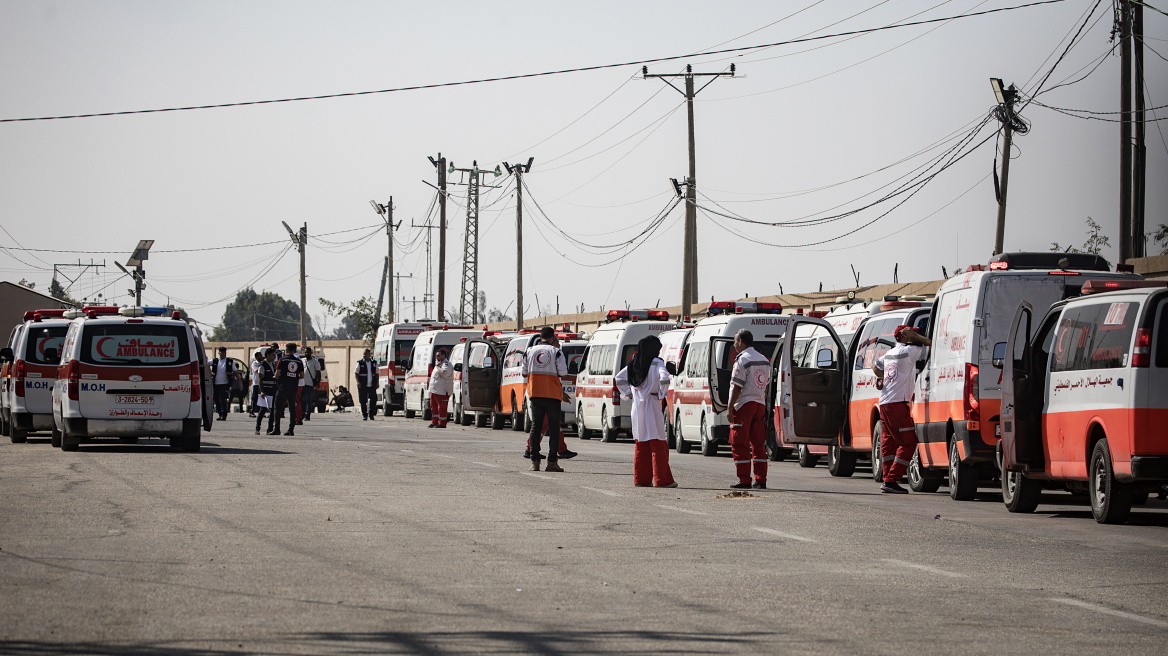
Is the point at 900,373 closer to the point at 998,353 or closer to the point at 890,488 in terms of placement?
the point at 890,488

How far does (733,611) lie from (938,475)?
1035cm

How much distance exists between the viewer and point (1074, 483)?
14992 mm

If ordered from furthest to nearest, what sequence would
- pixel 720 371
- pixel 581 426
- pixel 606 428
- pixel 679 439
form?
pixel 581 426 → pixel 606 428 → pixel 679 439 → pixel 720 371

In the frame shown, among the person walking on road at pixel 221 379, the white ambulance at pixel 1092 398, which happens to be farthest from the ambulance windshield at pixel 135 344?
the person walking on road at pixel 221 379

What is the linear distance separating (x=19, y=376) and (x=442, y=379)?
16.4 metres

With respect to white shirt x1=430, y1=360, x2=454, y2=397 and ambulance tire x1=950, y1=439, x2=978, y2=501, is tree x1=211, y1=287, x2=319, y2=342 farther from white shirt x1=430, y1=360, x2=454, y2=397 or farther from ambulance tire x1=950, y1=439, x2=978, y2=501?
ambulance tire x1=950, y1=439, x2=978, y2=501

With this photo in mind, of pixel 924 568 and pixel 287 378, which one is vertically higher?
pixel 287 378

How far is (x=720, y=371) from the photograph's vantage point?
21.5 meters

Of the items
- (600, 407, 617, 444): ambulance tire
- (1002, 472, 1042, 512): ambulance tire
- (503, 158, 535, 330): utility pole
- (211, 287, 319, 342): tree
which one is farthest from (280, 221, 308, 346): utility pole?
(211, 287, 319, 342): tree

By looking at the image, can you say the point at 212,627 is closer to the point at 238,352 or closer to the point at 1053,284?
the point at 1053,284

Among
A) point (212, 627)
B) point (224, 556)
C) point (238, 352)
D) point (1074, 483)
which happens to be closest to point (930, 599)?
point (212, 627)

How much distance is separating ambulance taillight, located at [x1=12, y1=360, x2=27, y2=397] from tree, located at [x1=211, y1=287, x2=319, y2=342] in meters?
149

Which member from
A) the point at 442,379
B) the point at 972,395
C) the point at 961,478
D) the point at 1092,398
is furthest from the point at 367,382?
the point at 1092,398

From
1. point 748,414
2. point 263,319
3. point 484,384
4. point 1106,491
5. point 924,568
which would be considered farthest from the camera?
point 263,319
